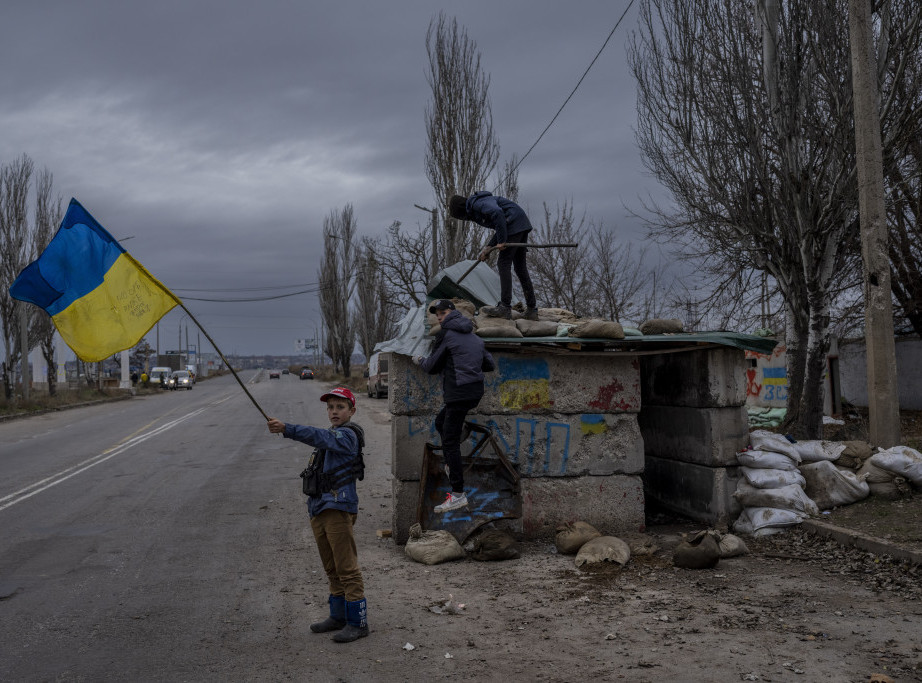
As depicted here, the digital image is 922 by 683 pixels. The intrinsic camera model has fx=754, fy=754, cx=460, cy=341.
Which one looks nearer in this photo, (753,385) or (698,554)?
(698,554)

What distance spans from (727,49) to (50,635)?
1077 cm

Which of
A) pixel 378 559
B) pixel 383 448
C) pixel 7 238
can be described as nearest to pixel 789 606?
pixel 378 559

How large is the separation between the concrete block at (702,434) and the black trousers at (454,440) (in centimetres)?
256

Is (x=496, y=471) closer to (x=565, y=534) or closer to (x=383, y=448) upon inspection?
(x=565, y=534)

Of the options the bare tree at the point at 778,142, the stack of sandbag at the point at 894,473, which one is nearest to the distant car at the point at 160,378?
the bare tree at the point at 778,142

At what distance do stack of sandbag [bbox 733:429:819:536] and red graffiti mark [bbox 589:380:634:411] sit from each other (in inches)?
50.9

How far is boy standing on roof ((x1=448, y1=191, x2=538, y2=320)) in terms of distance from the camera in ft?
25.7

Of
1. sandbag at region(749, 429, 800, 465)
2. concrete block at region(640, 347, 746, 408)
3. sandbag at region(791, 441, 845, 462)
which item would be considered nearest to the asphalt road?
concrete block at region(640, 347, 746, 408)

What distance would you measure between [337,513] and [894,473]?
5775 mm

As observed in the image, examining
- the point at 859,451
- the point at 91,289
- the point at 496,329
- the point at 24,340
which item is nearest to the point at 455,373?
the point at 496,329

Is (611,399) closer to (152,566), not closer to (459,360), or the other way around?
(459,360)

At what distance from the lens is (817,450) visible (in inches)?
310

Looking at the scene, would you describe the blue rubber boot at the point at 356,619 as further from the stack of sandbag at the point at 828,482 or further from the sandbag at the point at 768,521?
the stack of sandbag at the point at 828,482

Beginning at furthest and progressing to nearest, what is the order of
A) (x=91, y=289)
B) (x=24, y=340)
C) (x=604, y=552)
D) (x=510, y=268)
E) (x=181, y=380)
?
1. (x=181, y=380)
2. (x=24, y=340)
3. (x=510, y=268)
4. (x=604, y=552)
5. (x=91, y=289)
